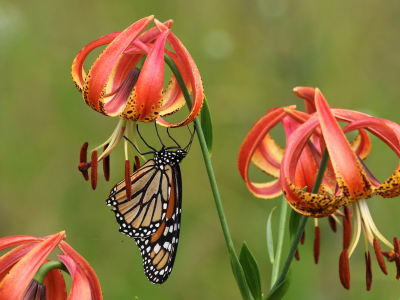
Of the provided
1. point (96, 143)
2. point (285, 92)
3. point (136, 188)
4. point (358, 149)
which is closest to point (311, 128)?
point (358, 149)

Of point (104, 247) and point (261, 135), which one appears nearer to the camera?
point (261, 135)

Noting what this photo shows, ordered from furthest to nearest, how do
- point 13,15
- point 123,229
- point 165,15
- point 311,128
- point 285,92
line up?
1. point 165,15
2. point 285,92
3. point 13,15
4. point 123,229
5. point 311,128

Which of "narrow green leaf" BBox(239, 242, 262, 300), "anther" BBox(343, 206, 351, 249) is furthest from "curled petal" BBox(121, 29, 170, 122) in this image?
"anther" BBox(343, 206, 351, 249)

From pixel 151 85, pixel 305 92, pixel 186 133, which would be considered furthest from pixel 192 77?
pixel 186 133

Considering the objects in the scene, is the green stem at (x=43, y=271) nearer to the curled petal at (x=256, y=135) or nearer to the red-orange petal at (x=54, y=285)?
the red-orange petal at (x=54, y=285)

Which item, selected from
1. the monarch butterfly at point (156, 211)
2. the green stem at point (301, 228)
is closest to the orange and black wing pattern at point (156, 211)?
the monarch butterfly at point (156, 211)

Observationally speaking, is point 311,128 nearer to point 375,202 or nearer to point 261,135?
point 261,135

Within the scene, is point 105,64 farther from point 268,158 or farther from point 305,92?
point 268,158
